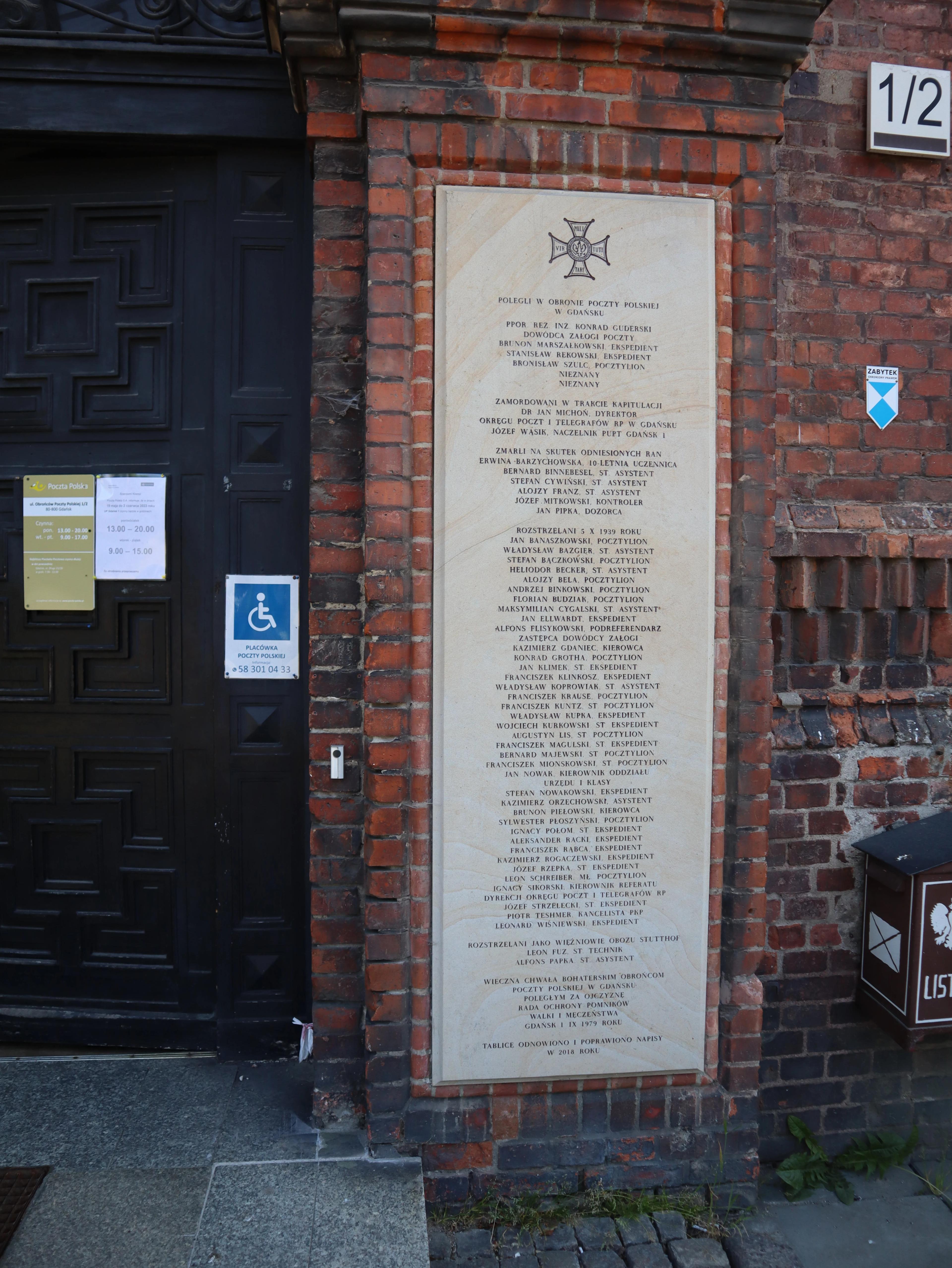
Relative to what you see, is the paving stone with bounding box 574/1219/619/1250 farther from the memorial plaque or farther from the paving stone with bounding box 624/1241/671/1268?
the memorial plaque

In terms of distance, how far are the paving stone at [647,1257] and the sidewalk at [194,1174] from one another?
662 millimetres

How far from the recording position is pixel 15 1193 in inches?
94.5

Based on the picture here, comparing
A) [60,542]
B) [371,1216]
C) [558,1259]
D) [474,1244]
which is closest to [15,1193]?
[371,1216]

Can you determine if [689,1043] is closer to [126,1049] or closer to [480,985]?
[480,985]

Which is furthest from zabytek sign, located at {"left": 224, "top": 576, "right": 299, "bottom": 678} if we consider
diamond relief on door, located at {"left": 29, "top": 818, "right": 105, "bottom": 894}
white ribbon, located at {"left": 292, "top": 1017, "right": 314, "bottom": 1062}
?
white ribbon, located at {"left": 292, "top": 1017, "right": 314, "bottom": 1062}

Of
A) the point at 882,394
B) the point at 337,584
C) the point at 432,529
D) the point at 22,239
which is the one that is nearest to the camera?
the point at 432,529

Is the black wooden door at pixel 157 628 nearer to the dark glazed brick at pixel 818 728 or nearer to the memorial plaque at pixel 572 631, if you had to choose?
the memorial plaque at pixel 572 631

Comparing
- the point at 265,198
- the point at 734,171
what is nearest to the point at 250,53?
the point at 265,198

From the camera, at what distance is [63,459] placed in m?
3.11

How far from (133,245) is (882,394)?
2.80 meters

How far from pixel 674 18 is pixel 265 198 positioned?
1.48 metres

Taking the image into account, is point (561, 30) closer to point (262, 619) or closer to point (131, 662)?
point (262, 619)

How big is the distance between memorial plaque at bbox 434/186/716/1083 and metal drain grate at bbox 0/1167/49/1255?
1.21 metres

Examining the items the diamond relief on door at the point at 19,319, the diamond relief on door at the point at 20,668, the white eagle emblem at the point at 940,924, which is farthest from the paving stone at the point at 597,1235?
the diamond relief on door at the point at 19,319
